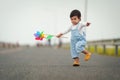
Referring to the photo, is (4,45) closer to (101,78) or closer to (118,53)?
(118,53)

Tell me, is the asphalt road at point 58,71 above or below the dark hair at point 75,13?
below

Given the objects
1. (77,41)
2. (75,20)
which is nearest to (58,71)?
(77,41)

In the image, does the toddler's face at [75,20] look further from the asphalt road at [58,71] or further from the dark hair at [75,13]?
the asphalt road at [58,71]

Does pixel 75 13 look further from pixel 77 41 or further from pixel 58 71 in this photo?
pixel 58 71

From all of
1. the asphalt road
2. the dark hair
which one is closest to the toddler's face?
the dark hair

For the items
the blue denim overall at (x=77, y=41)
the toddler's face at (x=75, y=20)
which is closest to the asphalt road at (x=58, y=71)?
the blue denim overall at (x=77, y=41)

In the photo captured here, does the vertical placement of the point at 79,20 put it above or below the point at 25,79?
above

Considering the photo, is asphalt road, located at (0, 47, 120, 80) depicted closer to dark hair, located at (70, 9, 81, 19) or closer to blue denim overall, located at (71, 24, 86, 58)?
blue denim overall, located at (71, 24, 86, 58)

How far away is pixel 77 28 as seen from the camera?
1038 cm

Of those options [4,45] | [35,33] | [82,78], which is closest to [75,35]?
[35,33]

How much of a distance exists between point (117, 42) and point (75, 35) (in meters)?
10.0

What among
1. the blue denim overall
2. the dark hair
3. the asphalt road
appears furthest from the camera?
the blue denim overall

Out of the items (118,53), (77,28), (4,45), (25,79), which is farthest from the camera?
(4,45)

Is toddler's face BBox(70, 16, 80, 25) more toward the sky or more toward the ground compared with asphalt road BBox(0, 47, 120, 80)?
more toward the sky
